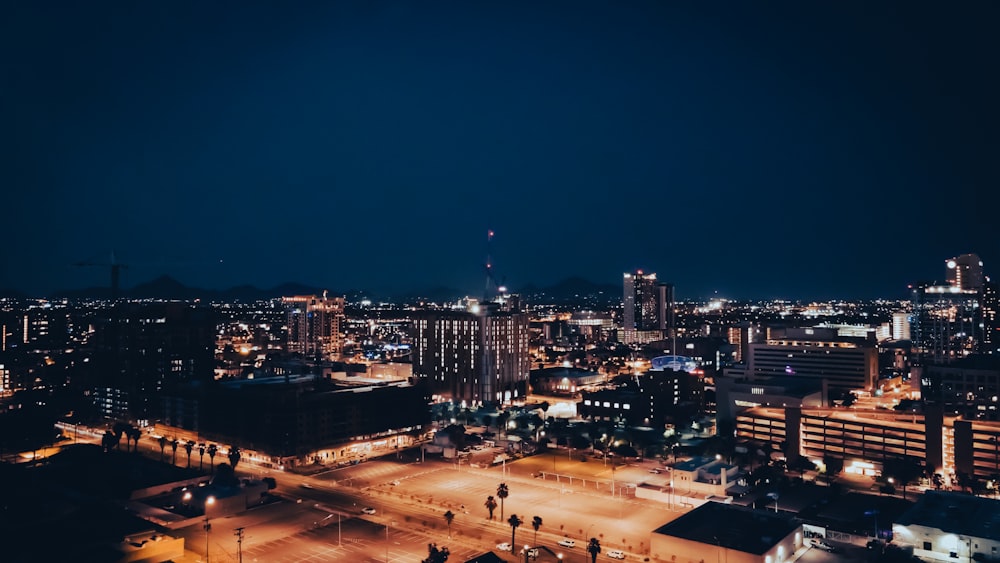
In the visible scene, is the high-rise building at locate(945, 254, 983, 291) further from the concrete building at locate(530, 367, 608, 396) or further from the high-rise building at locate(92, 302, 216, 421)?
the high-rise building at locate(92, 302, 216, 421)

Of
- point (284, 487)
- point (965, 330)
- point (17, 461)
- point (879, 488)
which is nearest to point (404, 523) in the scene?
point (284, 487)

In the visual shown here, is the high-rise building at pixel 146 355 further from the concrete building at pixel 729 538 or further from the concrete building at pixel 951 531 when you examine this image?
the concrete building at pixel 951 531

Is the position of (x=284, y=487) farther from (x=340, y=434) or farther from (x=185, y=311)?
(x=185, y=311)

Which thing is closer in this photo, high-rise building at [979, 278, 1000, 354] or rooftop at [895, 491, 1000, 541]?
rooftop at [895, 491, 1000, 541]

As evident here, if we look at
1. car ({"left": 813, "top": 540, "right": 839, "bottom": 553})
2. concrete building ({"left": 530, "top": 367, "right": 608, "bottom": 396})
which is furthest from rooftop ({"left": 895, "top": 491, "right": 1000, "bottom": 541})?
concrete building ({"left": 530, "top": 367, "right": 608, "bottom": 396})

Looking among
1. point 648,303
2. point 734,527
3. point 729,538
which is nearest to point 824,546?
point 734,527
